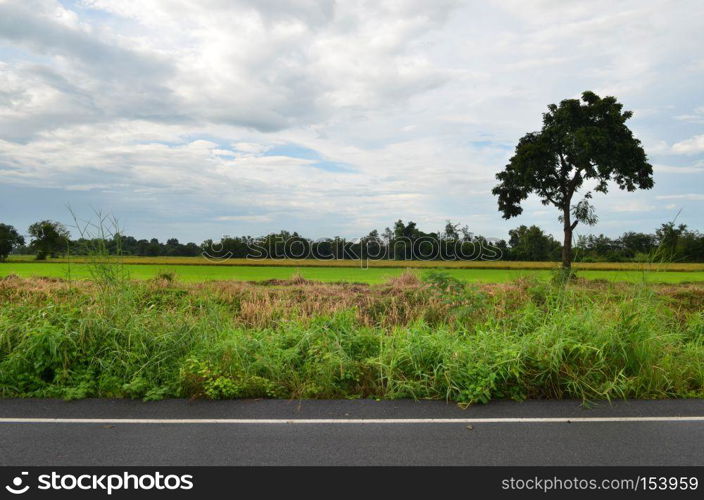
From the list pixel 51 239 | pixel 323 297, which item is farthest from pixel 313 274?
pixel 51 239

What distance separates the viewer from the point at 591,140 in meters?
29.7

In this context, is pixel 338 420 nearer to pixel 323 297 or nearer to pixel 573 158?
pixel 323 297

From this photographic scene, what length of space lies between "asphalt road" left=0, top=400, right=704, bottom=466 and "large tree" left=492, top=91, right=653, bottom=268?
26061 mm

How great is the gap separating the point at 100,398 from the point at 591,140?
3071cm

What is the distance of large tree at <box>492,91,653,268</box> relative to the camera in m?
30.0

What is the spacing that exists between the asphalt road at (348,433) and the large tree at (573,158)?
2606 cm

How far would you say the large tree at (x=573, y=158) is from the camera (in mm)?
29984

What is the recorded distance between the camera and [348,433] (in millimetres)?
5160

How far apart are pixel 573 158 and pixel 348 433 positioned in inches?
1214

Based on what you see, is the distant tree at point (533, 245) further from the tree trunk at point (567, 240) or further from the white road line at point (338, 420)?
the white road line at point (338, 420)

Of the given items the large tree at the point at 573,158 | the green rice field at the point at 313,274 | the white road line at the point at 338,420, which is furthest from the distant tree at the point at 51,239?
the large tree at the point at 573,158
